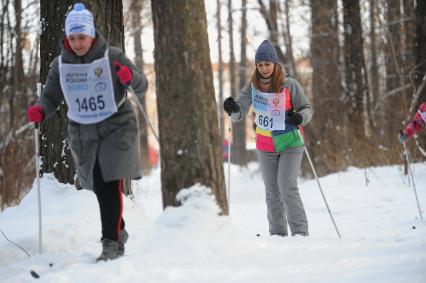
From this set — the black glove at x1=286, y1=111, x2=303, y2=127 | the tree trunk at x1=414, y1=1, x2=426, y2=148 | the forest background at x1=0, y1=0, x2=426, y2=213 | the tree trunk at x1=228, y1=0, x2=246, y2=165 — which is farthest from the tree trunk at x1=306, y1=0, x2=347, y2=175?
the black glove at x1=286, y1=111, x2=303, y2=127

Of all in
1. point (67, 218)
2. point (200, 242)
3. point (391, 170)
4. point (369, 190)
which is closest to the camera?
point (200, 242)

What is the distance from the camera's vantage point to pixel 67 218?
461 cm

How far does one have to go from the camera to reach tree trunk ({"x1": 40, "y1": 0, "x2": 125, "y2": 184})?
5.08m

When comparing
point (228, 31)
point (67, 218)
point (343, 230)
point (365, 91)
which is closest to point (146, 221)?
point (67, 218)

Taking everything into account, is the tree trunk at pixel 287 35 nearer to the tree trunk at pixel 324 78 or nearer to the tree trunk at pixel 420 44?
the tree trunk at pixel 324 78

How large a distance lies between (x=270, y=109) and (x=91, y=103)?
1811 millimetres

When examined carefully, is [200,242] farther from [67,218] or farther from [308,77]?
[308,77]

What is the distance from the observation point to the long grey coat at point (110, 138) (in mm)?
3711

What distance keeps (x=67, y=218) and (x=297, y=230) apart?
197 centimetres

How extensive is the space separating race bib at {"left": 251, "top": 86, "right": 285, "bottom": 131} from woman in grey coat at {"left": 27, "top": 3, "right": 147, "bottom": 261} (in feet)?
5.01

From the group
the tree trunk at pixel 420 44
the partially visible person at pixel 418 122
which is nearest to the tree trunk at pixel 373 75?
the tree trunk at pixel 420 44

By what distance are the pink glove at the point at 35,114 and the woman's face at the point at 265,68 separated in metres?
1.93

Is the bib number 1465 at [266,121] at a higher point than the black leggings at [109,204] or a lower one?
higher

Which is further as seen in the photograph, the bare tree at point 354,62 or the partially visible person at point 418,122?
the bare tree at point 354,62
